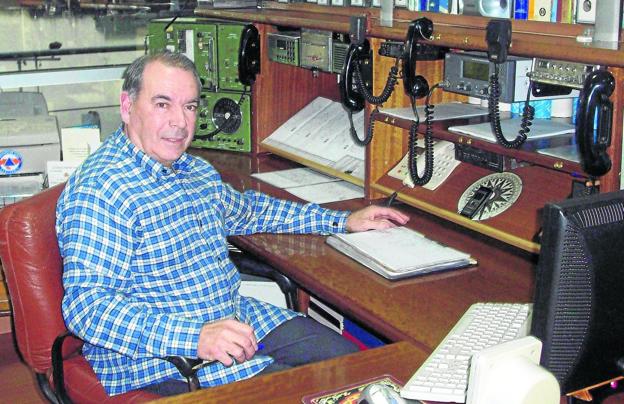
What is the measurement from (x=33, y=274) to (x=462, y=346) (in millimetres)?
987

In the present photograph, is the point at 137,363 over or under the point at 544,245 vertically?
under

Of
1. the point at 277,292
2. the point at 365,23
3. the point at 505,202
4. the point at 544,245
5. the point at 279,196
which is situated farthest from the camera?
the point at 277,292

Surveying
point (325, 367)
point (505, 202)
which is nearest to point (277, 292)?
point (505, 202)

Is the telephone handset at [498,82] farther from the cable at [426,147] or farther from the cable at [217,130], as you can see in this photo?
the cable at [217,130]

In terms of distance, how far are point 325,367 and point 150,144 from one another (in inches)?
30.6

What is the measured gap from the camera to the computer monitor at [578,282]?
3.93 feet

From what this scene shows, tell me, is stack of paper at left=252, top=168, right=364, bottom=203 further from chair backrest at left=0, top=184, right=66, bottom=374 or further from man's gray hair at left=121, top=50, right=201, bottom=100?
chair backrest at left=0, top=184, right=66, bottom=374

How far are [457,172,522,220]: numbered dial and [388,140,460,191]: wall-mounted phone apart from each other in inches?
Result: 4.9

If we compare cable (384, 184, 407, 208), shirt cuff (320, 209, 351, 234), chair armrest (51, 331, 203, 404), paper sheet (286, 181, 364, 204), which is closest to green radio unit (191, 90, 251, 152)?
paper sheet (286, 181, 364, 204)

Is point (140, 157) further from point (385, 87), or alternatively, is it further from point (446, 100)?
point (446, 100)

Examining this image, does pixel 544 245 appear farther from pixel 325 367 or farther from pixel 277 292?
pixel 277 292

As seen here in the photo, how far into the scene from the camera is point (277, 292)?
300 cm

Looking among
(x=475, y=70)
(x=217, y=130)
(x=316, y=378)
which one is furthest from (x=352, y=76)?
(x=316, y=378)

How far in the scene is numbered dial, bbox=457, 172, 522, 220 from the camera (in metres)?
2.32
